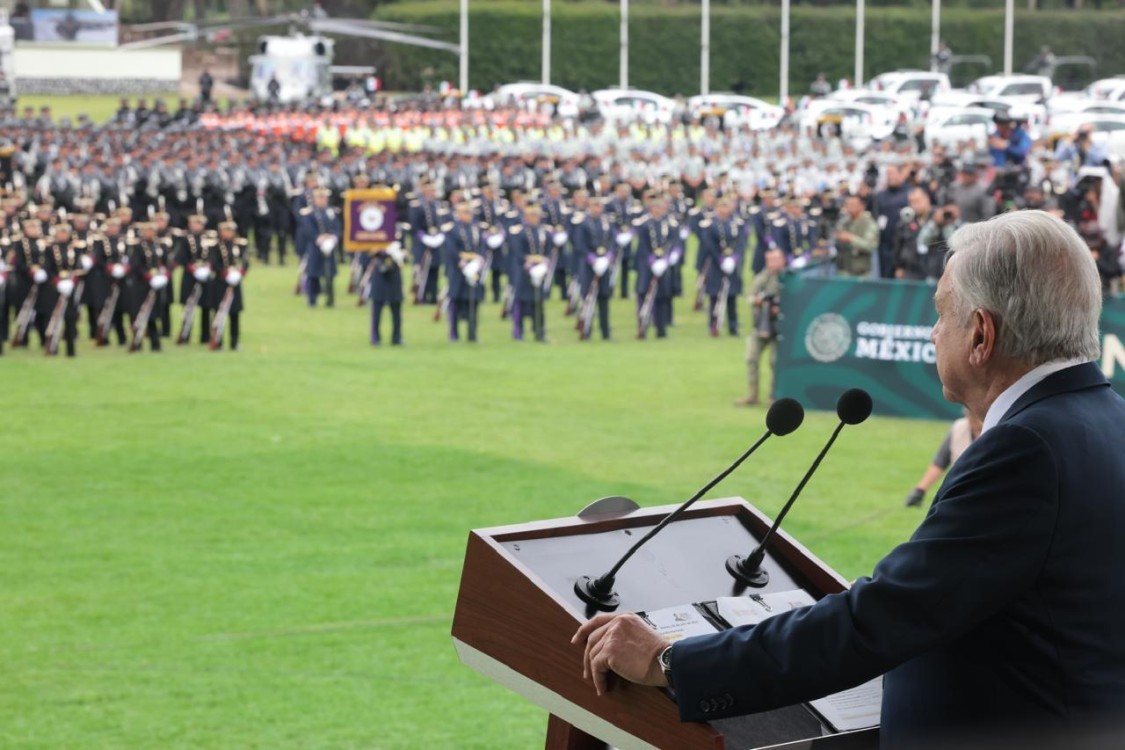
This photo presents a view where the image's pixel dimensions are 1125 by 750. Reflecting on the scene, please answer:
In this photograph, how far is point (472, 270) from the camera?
944 inches

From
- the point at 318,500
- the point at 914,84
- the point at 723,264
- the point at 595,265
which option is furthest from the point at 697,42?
the point at 318,500

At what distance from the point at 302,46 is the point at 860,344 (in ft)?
147

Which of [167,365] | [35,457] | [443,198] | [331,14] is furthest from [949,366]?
[331,14]

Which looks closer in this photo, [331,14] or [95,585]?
[95,585]

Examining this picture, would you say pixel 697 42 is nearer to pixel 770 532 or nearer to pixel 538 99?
pixel 538 99

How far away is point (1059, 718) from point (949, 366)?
1.82ft

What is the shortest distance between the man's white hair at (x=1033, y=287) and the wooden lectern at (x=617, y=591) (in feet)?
2.47

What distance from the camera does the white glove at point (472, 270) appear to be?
944 inches

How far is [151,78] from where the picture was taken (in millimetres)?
63406

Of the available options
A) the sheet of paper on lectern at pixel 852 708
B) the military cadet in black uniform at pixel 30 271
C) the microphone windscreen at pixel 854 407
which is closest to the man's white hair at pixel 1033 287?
the microphone windscreen at pixel 854 407

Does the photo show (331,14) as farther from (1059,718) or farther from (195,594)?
(1059,718)

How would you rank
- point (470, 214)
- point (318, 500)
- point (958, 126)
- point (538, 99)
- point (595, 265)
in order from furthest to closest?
point (538, 99) < point (958, 126) < point (470, 214) < point (595, 265) < point (318, 500)

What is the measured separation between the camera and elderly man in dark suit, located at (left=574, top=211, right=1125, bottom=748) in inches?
100

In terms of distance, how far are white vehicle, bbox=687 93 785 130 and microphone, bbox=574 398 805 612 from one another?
44.8 metres
